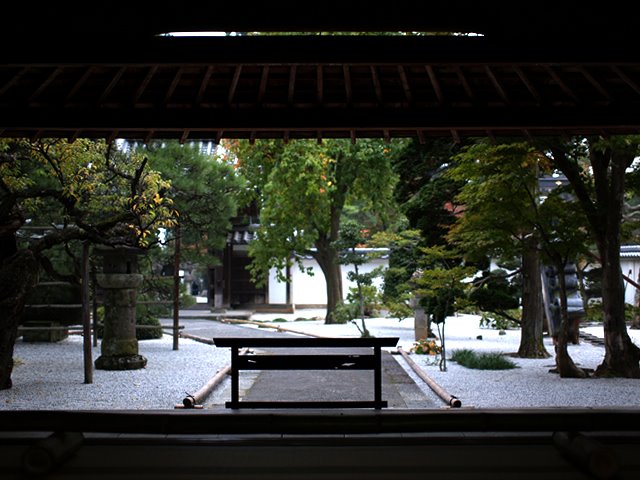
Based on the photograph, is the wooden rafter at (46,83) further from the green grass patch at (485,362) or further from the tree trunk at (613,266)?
the green grass patch at (485,362)

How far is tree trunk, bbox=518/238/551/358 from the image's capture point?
51.8ft

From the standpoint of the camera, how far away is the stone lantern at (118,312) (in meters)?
13.6

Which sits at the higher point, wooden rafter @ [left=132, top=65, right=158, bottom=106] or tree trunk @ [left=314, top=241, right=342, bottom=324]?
wooden rafter @ [left=132, top=65, right=158, bottom=106]

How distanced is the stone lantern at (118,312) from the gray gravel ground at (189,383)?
38cm

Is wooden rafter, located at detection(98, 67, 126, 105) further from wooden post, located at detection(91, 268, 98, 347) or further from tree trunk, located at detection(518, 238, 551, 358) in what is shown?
tree trunk, located at detection(518, 238, 551, 358)

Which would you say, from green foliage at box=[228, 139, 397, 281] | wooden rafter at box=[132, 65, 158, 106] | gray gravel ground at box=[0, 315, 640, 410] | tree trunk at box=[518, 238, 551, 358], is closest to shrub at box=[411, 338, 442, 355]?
gray gravel ground at box=[0, 315, 640, 410]

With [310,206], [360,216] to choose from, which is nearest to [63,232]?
[310,206]

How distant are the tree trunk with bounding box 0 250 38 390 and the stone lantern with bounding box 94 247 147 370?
2.88m

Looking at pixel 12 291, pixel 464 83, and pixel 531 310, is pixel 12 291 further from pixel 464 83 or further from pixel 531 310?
pixel 531 310

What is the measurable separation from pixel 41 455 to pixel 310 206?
64.6ft

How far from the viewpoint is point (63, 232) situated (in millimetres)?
11570

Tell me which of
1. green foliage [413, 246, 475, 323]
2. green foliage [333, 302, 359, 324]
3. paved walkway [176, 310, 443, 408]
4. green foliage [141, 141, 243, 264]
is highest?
green foliage [141, 141, 243, 264]

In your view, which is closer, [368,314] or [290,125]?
[290,125]

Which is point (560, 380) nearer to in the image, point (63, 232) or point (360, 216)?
point (63, 232)
